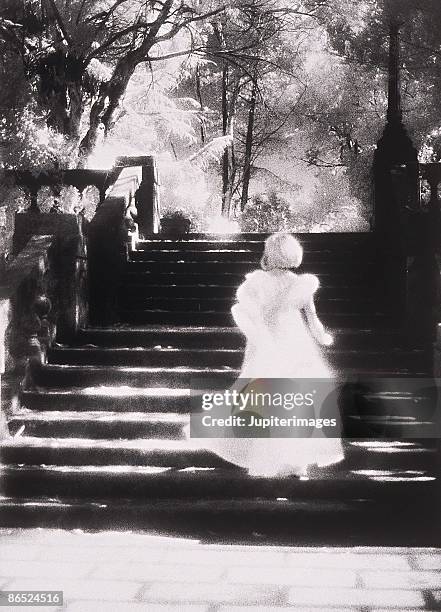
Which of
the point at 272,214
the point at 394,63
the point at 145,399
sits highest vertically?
the point at 394,63

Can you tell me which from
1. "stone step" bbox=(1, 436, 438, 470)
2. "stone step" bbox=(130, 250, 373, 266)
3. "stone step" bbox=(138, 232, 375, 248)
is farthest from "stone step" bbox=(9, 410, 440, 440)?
"stone step" bbox=(138, 232, 375, 248)

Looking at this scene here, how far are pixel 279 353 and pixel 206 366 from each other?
1587 mm

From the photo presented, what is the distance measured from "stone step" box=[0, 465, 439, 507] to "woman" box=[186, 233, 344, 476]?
13 centimetres

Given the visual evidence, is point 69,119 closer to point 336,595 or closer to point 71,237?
point 71,237

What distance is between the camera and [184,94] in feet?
57.3

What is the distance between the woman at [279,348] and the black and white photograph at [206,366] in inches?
0.6

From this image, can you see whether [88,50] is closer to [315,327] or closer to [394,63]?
[394,63]

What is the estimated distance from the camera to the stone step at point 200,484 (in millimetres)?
4996

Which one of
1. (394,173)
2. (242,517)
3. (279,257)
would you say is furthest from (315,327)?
(394,173)

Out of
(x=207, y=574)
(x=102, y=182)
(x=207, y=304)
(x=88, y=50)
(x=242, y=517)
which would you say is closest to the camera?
(x=207, y=574)

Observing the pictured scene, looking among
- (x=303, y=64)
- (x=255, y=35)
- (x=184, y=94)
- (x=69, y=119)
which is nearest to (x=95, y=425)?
(x=69, y=119)

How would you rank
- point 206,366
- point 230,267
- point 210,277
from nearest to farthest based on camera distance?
point 206,366
point 210,277
point 230,267

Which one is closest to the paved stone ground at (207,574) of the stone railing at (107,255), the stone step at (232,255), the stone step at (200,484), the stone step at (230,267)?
the stone step at (200,484)

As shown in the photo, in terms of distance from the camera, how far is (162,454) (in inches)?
209
